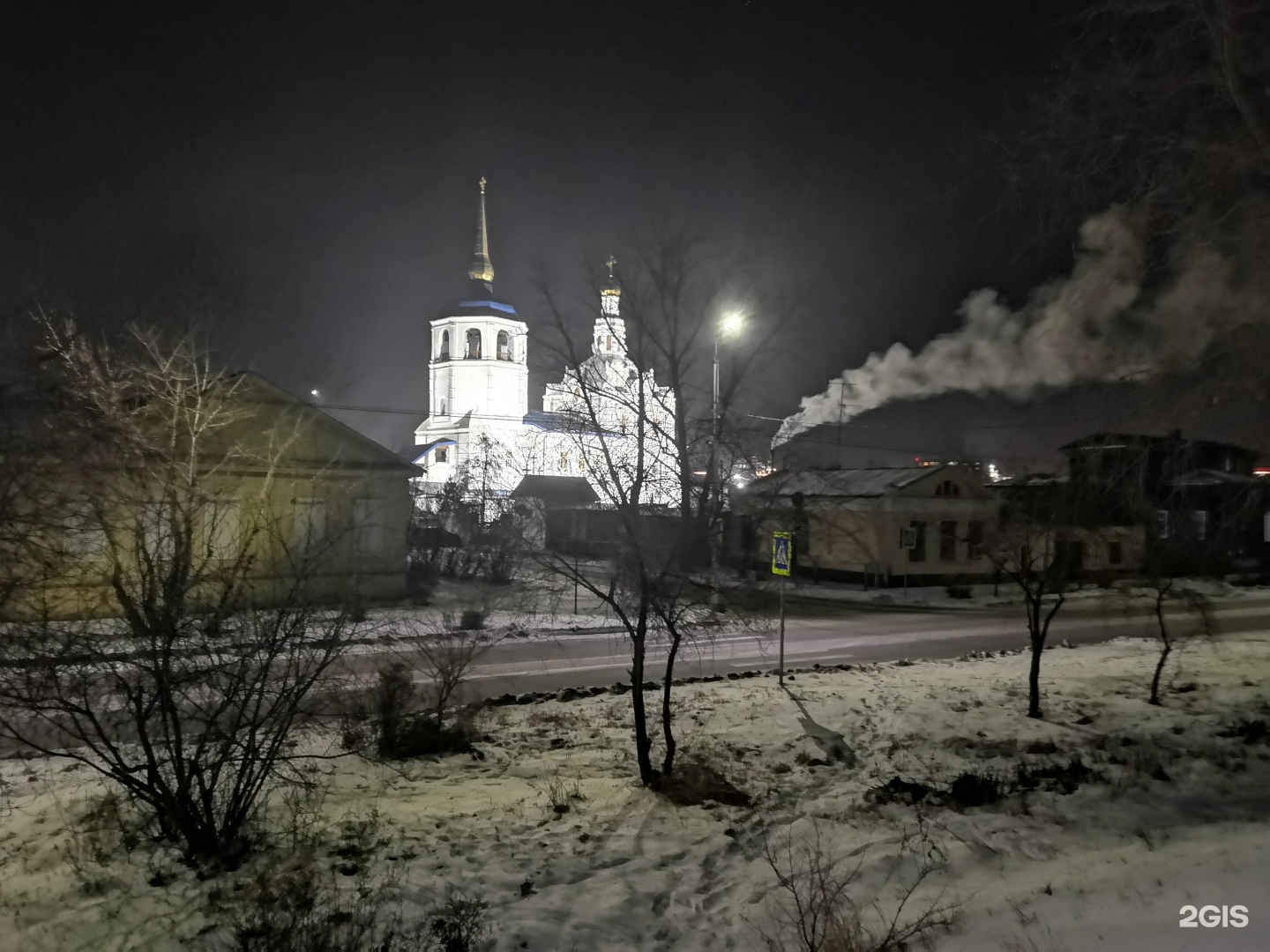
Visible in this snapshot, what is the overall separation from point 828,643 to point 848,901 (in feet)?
43.6

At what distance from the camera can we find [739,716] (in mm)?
10109

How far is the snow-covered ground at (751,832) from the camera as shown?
4.66 meters

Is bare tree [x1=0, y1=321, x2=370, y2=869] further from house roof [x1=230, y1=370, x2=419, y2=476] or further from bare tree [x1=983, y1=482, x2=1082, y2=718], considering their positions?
house roof [x1=230, y1=370, x2=419, y2=476]

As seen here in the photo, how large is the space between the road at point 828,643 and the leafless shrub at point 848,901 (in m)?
6.19

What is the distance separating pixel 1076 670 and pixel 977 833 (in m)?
8.72

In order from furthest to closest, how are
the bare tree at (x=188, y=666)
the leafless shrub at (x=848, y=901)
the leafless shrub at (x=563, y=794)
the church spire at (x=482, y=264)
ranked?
the church spire at (x=482, y=264)
the leafless shrub at (x=563, y=794)
the bare tree at (x=188, y=666)
the leafless shrub at (x=848, y=901)

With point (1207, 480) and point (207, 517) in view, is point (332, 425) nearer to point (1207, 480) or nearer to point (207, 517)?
point (207, 517)

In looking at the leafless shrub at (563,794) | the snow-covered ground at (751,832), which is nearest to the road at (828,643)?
the snow-covered ground at (751,832)

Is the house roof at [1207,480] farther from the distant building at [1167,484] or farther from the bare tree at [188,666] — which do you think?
the bare tree at [188,666]

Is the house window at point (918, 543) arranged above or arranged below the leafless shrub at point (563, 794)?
above

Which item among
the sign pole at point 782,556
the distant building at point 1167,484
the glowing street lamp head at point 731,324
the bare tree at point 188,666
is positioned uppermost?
the glowing street lamp head at point 731,324

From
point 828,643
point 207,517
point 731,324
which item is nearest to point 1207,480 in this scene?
point 731,324

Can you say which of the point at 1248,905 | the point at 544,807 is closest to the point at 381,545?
the point at 544,807

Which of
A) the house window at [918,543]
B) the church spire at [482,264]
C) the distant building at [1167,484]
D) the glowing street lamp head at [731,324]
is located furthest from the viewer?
the church spire at [482,264]
